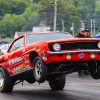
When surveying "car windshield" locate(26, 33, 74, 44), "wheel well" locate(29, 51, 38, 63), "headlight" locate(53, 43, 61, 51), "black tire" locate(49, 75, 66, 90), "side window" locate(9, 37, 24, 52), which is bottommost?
"black tire" locate(49, 75, 66, 90)

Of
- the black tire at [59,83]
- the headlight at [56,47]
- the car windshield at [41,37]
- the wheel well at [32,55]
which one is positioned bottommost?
the black tire at [59,83]

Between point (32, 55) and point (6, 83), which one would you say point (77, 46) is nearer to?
point (32, 55)

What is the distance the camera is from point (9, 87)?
9.20m

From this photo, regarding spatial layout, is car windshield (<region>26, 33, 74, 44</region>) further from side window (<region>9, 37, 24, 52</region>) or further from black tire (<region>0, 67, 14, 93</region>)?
black tire (<region>0, 67, 14, 93</region>)

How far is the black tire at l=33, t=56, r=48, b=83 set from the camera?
722 centimetres

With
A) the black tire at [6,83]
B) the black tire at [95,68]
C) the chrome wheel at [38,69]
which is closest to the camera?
the chrome wheel at [38,69]

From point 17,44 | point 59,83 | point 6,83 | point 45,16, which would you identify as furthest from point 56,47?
point 45,16

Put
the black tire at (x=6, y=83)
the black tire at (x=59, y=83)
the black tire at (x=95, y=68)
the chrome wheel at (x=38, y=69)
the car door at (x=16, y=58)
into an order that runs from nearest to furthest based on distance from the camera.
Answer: the chrome wheel at (x=38, y=69) < the black tire at (x=95, y=68) < the car door at (x=16, y=58) < the black tire at (x=6, y=83) < the black tire at (x=59, y=83)

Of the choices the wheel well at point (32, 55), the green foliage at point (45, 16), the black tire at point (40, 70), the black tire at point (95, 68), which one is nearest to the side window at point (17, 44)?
the wheel well at point (32, 55)

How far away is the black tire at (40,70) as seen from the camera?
Answer: 7223mm

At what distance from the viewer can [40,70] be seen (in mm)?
7410

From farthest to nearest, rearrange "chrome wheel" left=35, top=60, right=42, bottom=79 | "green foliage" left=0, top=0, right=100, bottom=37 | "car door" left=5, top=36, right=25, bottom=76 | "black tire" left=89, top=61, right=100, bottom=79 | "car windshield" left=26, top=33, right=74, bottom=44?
"green foliage" left=0, top=0, right=100, bottom=37 < "car windshield" left=26, top=33, right=74, bottom=44 < "car door" left=5, top=36, right=25, bottom=76 < "black tire" left=89, top=61, right=100, bottom=79 < "chrome wheel" left=35, top=60, right=42, bottom=79

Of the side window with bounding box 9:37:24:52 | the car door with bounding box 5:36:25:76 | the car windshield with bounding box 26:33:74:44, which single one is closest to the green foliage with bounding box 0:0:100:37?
the side window with bounding box 9:37:24:52

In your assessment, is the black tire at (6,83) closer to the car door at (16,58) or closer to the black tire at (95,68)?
the car door at (16,58)
